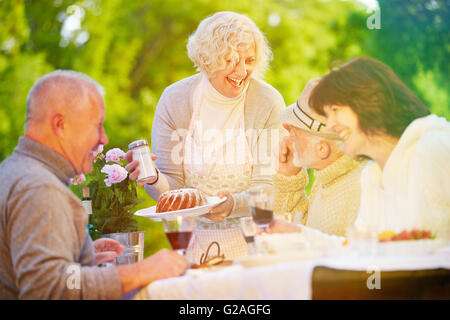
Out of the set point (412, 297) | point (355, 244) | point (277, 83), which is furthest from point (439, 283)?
point (277, 83)

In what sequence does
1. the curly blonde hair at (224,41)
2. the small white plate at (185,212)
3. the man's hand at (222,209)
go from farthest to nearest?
the curly blonde hair at (224,41)
the man's hand at (222,209)
the small white plate at (185,212)

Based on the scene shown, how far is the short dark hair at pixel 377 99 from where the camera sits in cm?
225

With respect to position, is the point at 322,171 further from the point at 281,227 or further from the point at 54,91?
the point at 54,91

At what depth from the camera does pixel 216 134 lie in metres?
3.53

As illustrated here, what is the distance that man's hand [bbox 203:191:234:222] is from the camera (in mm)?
3088

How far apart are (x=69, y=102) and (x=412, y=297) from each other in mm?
1208

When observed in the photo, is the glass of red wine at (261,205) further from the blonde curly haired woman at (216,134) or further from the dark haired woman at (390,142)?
the blonde curly haired woman at (216,134)

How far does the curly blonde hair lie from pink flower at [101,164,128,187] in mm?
734

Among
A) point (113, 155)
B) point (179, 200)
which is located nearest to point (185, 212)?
point (179, 200)

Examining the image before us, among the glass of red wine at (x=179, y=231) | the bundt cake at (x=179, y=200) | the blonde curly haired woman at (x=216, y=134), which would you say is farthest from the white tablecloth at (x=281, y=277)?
the blonde curly haired woman at (x=216, y=134)

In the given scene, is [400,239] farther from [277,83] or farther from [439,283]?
[277,83]

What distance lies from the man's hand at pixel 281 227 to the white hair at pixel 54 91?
33.8 inches

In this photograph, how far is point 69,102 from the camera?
2008 mm

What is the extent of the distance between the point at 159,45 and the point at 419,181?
1041cm
